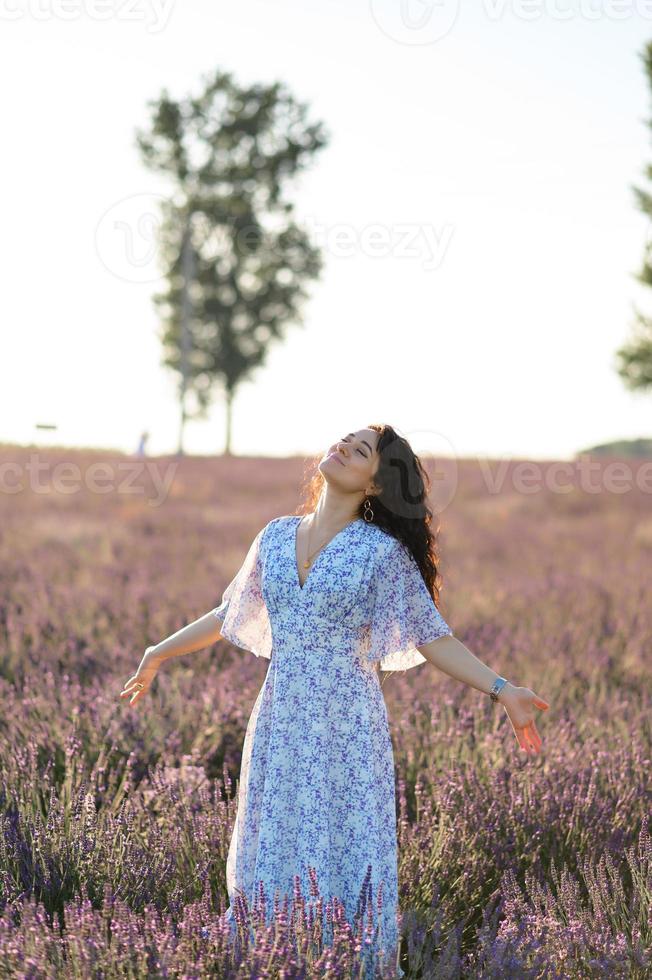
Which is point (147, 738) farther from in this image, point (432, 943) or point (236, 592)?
point (432, 943)

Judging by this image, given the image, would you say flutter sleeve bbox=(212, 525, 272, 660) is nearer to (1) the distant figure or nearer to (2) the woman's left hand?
(2) the woman's left hand

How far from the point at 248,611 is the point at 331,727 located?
44 cm

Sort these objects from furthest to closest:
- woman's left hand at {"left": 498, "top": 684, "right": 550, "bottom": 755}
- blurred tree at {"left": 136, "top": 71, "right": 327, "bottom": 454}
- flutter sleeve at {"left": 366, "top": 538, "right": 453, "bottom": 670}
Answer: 1. blurred tree at {"left": 136, "top": 71, "right": 327, "bottom": 454}
2. flutter sleeve at {"left": 366, "top": 538, "right": 453, "bottom": 670}
3. woman's left hand at {"left": 498, "top": 684, "right": 550, "bottom": 755}

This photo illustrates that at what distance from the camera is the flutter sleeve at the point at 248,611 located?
2943mm

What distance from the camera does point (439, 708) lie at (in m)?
4.28

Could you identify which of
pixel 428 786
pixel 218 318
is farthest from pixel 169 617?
pixel 218 318

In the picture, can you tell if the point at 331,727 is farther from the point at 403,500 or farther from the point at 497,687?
the point at 403,500

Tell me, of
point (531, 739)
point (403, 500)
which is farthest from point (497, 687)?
point (403, 500)

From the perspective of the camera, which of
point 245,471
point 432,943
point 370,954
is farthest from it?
point 245,471

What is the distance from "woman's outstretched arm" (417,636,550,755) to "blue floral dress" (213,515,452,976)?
4cm

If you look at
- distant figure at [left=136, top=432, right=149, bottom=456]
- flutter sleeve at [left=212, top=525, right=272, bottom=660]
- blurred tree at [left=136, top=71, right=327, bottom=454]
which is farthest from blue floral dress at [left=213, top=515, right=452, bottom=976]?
blurred tree at [left=136, top=71, right=327, bottom=454]

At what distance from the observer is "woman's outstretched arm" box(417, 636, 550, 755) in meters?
2.57

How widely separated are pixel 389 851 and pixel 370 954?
454 millimetres

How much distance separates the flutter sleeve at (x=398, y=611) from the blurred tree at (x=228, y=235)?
90.7 ft
